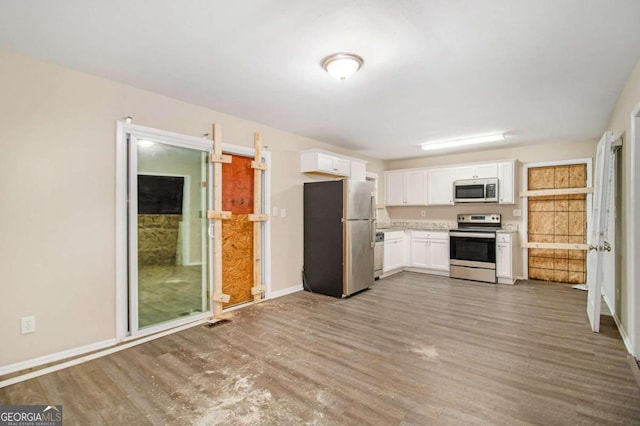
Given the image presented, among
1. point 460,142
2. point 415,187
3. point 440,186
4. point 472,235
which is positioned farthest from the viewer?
point 415,187

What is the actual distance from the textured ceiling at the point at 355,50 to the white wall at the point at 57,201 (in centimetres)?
23

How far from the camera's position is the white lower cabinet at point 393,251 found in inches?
223

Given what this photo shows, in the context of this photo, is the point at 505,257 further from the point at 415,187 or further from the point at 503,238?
the point at 415,187

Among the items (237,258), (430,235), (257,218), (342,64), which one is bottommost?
(237,258)

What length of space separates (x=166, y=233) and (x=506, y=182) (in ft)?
18.1

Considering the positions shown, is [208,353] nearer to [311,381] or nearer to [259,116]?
[311,381]

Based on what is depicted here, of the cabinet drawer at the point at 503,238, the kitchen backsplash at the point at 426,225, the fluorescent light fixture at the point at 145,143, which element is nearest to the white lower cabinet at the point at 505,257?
the cabinet drawer at the point at 503,238

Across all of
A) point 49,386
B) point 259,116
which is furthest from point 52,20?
point 49,386

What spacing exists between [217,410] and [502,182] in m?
5.64

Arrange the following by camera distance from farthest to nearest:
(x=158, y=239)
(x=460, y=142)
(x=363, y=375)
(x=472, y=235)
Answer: (x=472, y=235), (x=460, y=142), (x=158, y=239), (x=363, y=375)

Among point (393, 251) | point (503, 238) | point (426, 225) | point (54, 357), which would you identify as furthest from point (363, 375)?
point (426, 225)

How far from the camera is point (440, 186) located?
6.19 m

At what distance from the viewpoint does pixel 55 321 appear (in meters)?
2.55

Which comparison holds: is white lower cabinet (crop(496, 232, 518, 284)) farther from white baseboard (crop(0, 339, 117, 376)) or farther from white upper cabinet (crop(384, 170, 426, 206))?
white baseboard (crop(0, 339, 117, 376))
